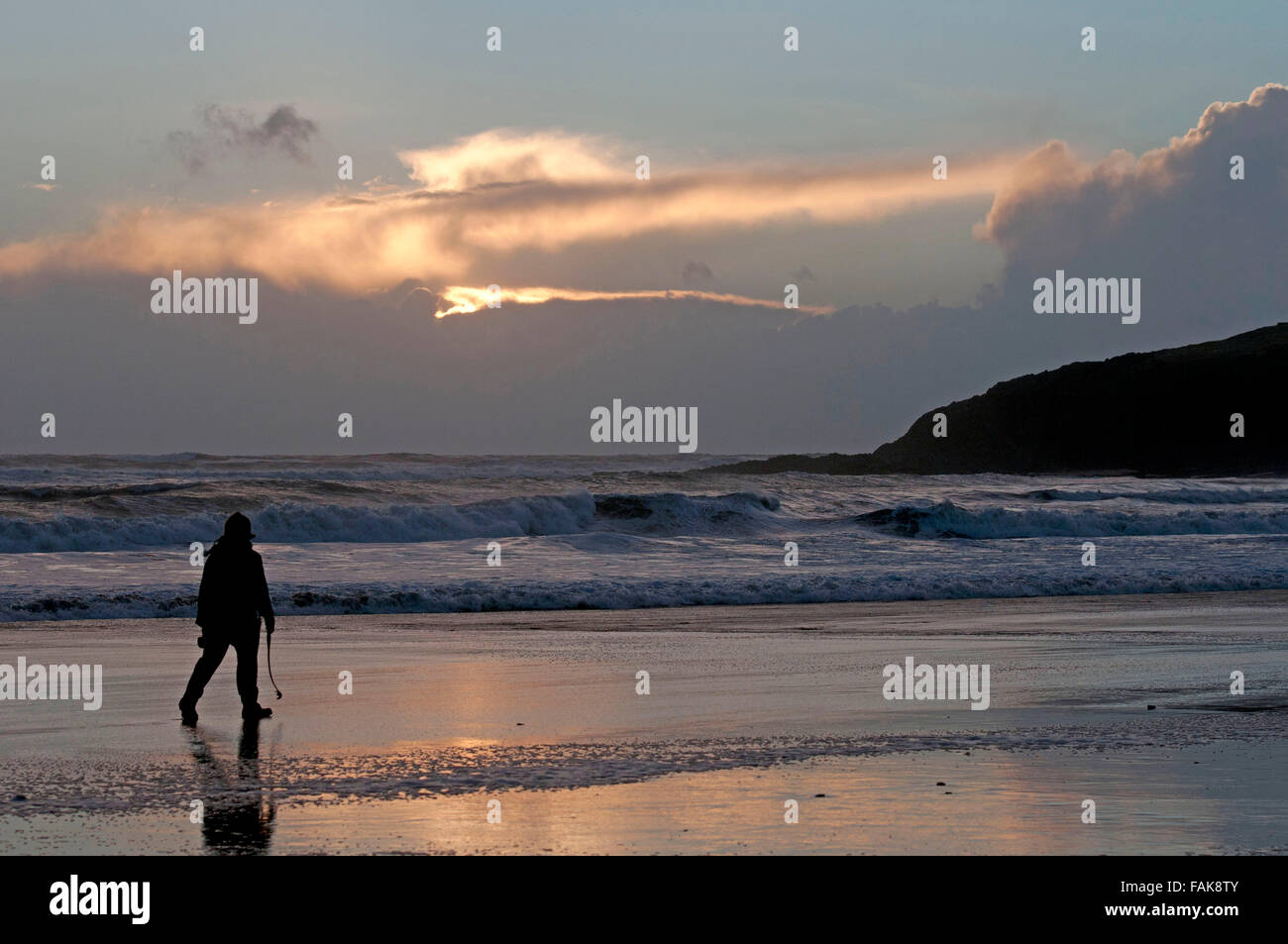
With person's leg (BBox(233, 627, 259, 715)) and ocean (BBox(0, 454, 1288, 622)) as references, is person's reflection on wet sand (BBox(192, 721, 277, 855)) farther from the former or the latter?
ocean (BBox(0, 454, 1288, 622))

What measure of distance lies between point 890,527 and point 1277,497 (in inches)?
900

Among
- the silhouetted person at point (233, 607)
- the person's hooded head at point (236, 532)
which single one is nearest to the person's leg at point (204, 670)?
the silhouetted person at point (233, 607)

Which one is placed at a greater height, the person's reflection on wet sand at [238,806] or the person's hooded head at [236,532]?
the person's hooded head at [236,532]

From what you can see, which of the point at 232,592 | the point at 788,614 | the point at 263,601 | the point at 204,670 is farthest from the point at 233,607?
the point at 788,614

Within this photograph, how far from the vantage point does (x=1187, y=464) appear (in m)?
111

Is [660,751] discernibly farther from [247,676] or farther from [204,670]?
[204,670]

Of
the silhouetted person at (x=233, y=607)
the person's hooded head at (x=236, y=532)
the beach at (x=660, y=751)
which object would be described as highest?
the person's hooded head at (x=236, y=532)

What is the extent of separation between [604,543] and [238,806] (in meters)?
26.1

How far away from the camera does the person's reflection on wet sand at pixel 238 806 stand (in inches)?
275

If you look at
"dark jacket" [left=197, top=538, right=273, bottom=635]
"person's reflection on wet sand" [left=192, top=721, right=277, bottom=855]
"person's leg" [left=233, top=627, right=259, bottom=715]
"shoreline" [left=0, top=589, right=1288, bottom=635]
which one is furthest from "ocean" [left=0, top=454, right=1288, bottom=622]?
"person's reflection on wet sand" [left=192, top=721, right=277, bottom=855]

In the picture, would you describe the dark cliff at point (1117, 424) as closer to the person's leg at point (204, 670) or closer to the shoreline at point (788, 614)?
the shoreline at point (788, 614)

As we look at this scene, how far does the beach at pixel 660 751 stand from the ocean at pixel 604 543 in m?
6.35

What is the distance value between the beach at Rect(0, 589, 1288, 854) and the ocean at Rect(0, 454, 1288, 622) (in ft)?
20.8

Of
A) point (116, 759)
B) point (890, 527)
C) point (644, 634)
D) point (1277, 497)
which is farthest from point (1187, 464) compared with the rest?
point (116, 759)
